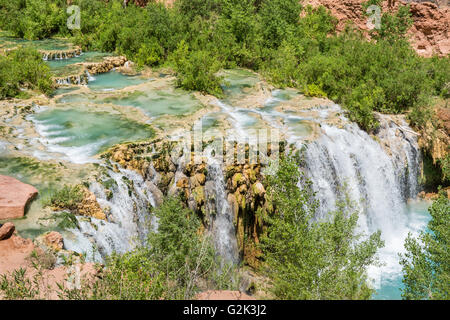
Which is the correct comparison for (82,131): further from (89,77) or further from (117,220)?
(89,77)

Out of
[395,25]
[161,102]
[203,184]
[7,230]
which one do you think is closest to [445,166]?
[203,184]

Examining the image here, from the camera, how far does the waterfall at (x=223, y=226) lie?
10.4m

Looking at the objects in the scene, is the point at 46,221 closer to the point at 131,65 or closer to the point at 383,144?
the point at 383,144

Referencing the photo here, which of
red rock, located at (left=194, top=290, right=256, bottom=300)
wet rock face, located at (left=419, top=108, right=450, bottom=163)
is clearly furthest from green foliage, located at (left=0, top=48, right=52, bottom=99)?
wet rock face, located at (left=419, top=108, right=450, bottom=163)

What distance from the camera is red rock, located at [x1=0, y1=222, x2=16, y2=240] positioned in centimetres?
665

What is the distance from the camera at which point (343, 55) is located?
66.1 feet

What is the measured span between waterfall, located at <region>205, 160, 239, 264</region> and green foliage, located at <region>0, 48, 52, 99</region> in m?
9.24

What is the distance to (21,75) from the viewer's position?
14.8m

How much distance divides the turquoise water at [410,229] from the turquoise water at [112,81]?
1386 centimetres

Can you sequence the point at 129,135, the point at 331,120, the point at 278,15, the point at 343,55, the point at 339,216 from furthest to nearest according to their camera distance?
the point at 278,15
the point at 343,55
the point at 331,120
the point at 129,135
the point at 339,216

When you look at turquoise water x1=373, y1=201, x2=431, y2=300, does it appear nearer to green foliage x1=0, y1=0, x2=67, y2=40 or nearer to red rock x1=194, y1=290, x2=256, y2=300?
red rock x1=194, y1=290, x2=256, y2=300

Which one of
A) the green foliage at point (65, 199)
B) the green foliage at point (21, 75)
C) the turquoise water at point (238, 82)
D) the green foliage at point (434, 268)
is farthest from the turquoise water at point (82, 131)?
the green foliage at point (434, 268)

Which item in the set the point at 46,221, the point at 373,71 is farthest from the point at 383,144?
the point at 46,221

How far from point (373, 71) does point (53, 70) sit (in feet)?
54.1
